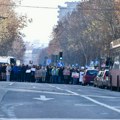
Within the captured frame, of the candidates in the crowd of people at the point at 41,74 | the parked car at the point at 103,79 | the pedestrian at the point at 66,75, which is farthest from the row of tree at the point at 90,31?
the parked car at the point at 103,79

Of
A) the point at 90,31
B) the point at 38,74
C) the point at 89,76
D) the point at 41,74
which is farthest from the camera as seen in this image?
the point at 90,31

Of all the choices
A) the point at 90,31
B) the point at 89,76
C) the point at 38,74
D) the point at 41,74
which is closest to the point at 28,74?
the point at 38,74

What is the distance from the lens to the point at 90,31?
79.4 meters

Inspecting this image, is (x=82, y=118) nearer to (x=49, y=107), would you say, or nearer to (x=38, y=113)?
(x=38, y=113)

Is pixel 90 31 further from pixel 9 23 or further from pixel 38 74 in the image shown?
pixel 38 74

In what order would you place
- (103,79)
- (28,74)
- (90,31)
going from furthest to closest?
(90,31) → (28,74) → (103,79)

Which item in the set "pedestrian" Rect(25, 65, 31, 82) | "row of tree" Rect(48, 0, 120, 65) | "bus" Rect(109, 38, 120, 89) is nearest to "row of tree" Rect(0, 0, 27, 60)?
→ "row of tree" Rect(48, 0, 120, 65)

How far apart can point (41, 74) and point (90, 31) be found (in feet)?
66.0

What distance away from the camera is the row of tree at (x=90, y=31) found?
6838 centimetres

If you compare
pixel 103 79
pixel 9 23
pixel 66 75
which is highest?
pixel 9 23

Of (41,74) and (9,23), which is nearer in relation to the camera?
(41,74)

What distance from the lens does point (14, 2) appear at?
7812cm

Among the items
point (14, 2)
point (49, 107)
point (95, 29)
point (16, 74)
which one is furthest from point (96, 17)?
point (49, 107)

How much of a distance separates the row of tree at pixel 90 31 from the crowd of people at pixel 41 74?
360 inches
